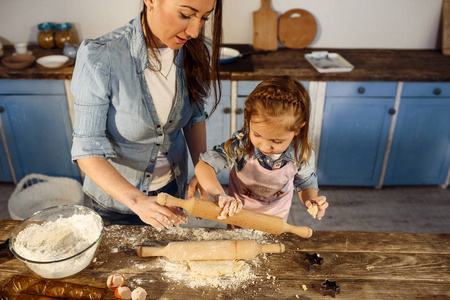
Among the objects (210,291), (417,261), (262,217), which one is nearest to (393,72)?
(417,261)

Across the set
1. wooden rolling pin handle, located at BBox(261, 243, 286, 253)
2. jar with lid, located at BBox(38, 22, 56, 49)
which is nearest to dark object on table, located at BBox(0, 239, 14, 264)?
wooden rolling pin handle, located at BBox(261, 243, 286, 253)

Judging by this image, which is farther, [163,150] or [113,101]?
[163,150]

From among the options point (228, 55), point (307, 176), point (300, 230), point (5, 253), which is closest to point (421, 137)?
point (228, 55)

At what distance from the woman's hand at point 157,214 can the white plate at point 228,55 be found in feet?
6.03

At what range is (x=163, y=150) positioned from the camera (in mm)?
1460

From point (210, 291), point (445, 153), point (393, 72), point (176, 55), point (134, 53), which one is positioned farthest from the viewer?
point (445, 153)

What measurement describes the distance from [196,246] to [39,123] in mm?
2205

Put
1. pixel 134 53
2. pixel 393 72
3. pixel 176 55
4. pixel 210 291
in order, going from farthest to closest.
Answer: pixel 393 72 < pixel 176 55 < pixel 134 53 < pixel 210 291

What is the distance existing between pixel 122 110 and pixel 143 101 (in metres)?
0.08

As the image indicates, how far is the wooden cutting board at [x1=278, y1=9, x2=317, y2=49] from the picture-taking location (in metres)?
3.14

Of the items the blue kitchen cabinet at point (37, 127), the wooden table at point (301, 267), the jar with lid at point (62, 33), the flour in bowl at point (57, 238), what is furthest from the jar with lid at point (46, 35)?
the flour in bowl at point (57, 238)

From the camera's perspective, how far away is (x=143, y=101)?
1315 mm

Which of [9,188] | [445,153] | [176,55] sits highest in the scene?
[176,55]

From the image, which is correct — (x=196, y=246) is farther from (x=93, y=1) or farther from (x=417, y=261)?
(x=93, y=1)
